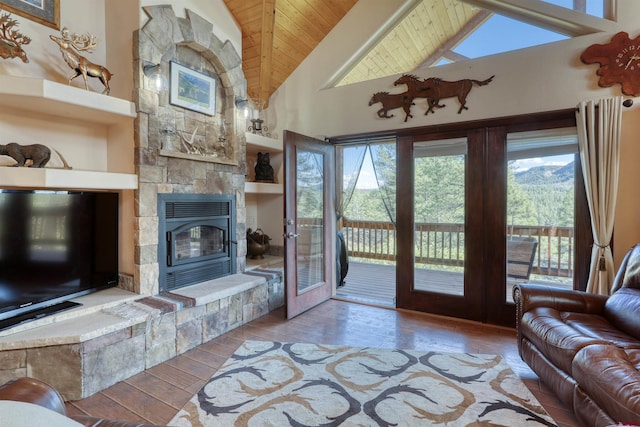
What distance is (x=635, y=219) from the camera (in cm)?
274

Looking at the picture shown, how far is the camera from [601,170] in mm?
2725

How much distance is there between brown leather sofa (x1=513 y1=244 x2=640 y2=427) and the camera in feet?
4.78

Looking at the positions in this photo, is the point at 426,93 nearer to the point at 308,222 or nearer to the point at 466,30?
the point at 466,30

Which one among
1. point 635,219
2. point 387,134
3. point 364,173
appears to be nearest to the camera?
point 635,219

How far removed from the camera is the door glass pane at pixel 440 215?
11.4 ft

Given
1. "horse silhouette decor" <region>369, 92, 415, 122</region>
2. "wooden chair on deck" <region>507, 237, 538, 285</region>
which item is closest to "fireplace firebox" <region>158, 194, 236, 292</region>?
"horse silhouette decor" <region>369, 92, 415, 122</region>

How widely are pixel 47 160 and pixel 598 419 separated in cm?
382

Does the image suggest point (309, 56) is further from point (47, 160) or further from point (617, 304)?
point (617, 304)

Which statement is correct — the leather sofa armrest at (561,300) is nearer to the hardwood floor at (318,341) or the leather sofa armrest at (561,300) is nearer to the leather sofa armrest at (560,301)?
the leather sofa armrest at (560,301)

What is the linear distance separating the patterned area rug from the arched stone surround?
1.30m

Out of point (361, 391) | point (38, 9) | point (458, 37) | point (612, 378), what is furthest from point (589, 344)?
point (38, 9)

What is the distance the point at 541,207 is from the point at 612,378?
81.5 inches

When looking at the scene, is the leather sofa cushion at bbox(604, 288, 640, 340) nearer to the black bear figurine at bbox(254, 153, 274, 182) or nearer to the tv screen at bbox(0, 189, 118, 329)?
the black bear figurine at bbox(254, 153, 274, 182)

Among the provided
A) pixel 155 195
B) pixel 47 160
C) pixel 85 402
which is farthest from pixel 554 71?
pixel 85 402
